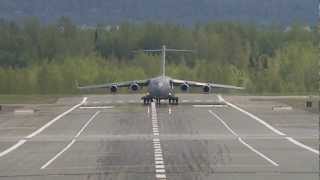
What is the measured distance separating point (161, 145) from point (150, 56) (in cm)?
11713

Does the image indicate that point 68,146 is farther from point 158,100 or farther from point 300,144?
point 158,100

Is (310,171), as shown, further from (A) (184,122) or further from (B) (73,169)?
(A) (184,122)

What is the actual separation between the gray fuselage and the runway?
8.89 meters

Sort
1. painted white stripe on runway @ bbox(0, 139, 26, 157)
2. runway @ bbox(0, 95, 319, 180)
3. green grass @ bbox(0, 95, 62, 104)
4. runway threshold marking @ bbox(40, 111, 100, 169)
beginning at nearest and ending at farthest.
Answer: runway @ bbox(0, 95, 319, 180) < runway threshold marking @ bbox(40, 111, 100, 169) < painted white stripe on runway @ bbox(0, 139, 26, 157) < green grass @ bbox(0, 95, 62, 104)

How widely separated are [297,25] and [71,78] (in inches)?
2000

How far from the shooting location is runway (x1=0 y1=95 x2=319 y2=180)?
22.1 metres

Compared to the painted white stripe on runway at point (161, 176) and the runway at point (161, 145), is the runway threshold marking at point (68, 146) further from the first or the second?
the painted white stripe on runway at point (161, 176)

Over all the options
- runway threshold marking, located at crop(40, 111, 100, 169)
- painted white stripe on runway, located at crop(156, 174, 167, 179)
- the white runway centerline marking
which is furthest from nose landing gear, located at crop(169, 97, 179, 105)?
painted white stripe on runway, located at crop(156, 174, 167, 179)

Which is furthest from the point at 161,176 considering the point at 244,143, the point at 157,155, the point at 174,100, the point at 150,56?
the point at 150,56

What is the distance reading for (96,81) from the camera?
5384 inches

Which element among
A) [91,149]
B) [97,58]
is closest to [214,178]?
[91,149]

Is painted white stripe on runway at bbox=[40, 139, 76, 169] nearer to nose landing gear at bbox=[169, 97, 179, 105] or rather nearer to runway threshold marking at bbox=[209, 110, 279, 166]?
runway threshold marking at bbox=[209, 110, 279, 166]

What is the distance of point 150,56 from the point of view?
5856 inches

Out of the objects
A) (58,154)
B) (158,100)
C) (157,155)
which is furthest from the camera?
(158,100)
